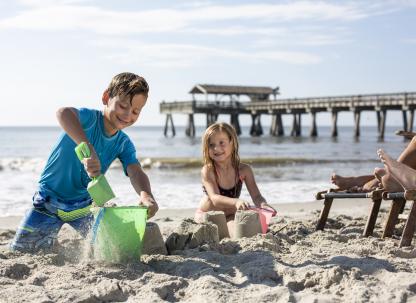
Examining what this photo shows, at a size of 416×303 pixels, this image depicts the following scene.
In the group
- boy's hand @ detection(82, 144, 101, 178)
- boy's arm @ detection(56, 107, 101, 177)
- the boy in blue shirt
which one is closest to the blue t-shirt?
the boy in blue shirt

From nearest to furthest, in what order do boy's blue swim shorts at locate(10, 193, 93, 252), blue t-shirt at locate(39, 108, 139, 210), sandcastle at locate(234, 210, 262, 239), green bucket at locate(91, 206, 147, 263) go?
green bucket at locate(91, 206, 147, 263) → blue t-shirt at locate(39, 108, 139, 210) → boy's blue swim shorts at locate(10, 193, 93, 252) → sandcastle at locate(234, 210, 262, 239)

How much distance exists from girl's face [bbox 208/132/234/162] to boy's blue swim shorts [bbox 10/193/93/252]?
129cm

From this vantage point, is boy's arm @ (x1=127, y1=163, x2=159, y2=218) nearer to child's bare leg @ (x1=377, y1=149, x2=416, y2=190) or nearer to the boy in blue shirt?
the boy in blue shirt

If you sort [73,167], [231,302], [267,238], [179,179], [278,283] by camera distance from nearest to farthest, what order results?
[231,302]
[278,283]
[73,167]
[267,238]
[179,179]

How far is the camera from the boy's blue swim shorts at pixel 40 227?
3.75 m

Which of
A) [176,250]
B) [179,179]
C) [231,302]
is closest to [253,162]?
[179,179]

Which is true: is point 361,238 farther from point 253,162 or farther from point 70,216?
point 253,162

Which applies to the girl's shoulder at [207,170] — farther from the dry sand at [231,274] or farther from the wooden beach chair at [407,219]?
the wooden beach chair at [407,219]

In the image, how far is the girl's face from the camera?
469 cm

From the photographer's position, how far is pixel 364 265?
3.19 metres

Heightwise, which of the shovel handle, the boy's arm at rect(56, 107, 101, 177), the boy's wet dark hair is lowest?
the shovel handle

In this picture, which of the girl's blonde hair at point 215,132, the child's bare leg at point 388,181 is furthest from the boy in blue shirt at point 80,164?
the child's bare leg at point 388,181

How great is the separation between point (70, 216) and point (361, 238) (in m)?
2.14

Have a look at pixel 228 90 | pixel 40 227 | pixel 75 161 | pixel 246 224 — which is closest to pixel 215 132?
pixel 246 224
